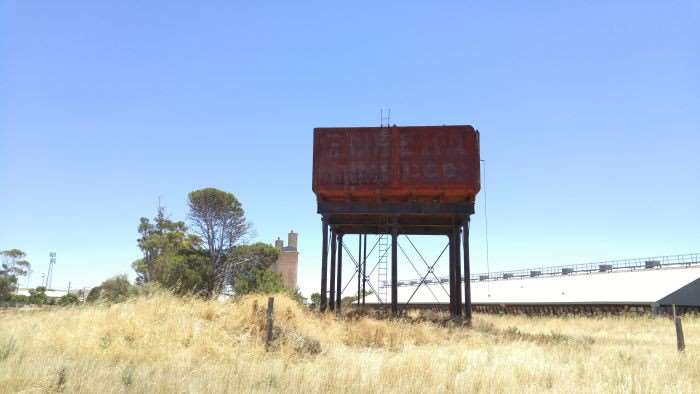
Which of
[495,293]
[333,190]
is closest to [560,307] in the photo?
[495,293]

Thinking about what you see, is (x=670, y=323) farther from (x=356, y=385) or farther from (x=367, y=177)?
(x=356, y=385)

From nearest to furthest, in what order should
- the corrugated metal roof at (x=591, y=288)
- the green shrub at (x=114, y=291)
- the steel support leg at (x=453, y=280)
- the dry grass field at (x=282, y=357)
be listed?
the dry grass field at (x=282, y=357), the green shrub at (x=114, y=291), the steel support leg at (x=453, y=280), the corrugated metal roof at (x=591, y=288)

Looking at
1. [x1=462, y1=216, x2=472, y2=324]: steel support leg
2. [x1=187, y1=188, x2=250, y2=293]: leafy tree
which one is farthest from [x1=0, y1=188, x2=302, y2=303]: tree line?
[x1=462, y1=216, x2=472, y2=324]: steel support leg

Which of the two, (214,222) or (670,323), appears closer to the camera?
(670,323)

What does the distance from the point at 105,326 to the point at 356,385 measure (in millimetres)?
7394

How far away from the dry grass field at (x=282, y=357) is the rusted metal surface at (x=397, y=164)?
7.36m

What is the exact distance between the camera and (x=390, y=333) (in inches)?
628

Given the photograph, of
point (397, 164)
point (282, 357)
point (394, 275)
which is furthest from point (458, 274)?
point (282, 357)

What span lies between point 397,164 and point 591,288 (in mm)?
27437

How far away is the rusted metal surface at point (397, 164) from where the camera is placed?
23.0 metres

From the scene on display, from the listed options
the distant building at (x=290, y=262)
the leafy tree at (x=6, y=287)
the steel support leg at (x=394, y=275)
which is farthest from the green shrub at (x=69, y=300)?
the leafy tree at (x=6, y=287)

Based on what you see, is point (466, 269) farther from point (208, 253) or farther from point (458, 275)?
point (208, 253)

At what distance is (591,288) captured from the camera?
4166cm

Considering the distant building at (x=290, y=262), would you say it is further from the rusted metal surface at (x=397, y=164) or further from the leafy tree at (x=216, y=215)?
the rusted metal surface at (x=397, y=164)
